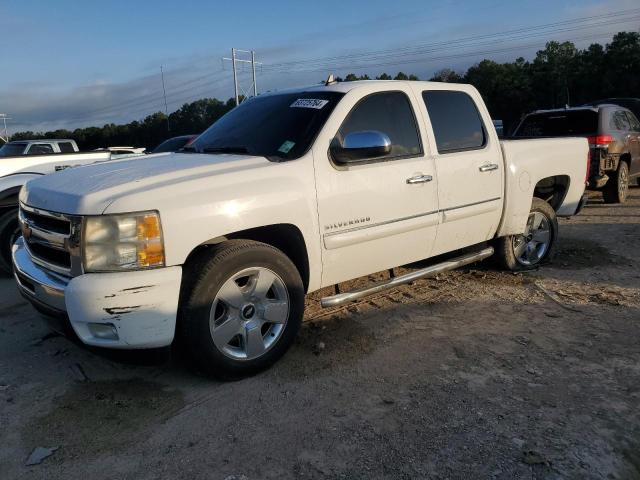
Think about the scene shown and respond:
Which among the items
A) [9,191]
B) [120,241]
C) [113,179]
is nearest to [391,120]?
[113,179]

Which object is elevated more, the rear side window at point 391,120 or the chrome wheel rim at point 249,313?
the rear side window at point 391,120

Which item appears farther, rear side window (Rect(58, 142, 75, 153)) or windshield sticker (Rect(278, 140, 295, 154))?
rear side window (Rect(58, 142, 75, 153))

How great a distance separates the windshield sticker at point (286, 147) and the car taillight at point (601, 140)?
7532 millimetres

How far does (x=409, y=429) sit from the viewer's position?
9.29 ft

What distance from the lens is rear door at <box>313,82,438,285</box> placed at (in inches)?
146

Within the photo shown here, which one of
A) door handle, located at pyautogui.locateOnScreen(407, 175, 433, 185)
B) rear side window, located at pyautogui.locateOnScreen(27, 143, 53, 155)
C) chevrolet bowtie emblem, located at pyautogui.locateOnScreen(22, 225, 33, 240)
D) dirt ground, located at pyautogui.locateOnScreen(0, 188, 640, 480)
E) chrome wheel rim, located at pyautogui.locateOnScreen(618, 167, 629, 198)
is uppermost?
rear side window, located at pyautogui.locateOnScreen(27, 143, 53, 155)

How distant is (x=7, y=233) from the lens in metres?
6.20

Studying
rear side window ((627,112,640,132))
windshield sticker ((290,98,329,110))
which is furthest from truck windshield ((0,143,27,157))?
rear side window ((627,112,640,132))

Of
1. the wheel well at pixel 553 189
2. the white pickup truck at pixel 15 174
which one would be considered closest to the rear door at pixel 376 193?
the wheel well at pixel 553 189

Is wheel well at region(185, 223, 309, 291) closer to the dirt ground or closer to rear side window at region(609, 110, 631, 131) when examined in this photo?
the dirt ground

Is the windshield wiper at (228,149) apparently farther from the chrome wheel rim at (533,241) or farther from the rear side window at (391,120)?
the chrome wheel rim at (533,241)

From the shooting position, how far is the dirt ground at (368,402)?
2.58m

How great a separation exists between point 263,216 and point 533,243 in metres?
3.64

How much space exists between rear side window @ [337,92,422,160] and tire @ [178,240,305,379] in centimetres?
119
